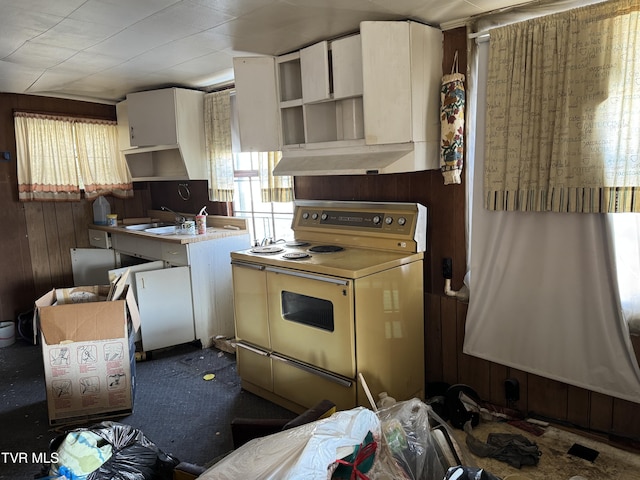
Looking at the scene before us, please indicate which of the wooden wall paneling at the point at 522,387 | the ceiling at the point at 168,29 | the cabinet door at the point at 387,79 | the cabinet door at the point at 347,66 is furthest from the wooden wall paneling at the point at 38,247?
the wooden wall paneling at the point at 522,387

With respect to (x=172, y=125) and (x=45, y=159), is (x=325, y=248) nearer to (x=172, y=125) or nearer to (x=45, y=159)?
(x=172, y=125)

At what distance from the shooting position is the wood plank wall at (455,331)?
7.06 ft

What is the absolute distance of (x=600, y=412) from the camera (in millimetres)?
2135

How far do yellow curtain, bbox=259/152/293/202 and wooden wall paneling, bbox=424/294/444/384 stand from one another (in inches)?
51.5

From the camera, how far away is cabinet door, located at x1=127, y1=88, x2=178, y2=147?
3.83 meters

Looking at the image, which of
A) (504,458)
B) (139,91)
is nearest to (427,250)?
(504,458)

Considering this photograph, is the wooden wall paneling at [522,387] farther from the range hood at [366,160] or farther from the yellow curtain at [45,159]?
the yellow curtain at [45,159]

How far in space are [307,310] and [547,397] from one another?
1273 millimetres

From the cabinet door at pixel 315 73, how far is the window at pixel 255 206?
1.12 metres

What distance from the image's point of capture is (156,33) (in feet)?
8.07

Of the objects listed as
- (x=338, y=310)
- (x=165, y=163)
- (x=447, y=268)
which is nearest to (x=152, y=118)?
(x=165, y=163)

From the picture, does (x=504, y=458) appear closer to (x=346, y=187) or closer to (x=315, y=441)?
(x=315, y=441)

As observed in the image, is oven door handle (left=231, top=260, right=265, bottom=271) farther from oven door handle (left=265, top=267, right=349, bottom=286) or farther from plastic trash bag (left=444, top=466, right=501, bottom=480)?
plastic trash bag (left=444, top=466, right=501, bottom=480)

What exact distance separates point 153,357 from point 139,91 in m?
2.27
